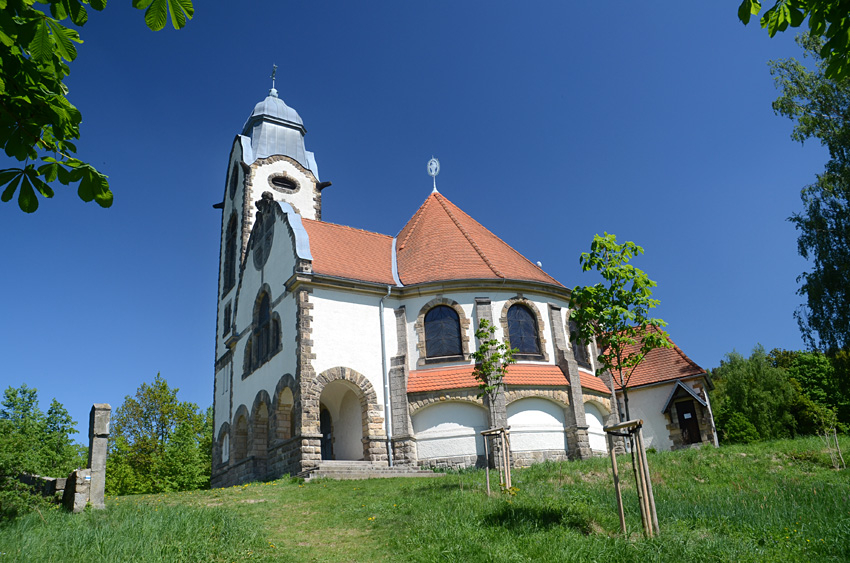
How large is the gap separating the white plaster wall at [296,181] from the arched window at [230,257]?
2.29m

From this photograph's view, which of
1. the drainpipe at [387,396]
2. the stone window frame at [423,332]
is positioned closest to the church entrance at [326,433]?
the drainpipe at [387,396]

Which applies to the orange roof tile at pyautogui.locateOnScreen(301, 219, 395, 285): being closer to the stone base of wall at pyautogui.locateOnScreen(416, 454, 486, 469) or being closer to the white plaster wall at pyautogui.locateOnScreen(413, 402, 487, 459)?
the white plaster wall at pyautogui.locateOnScreen(413, 402, 487, 459)

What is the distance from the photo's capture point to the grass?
27.0 feet

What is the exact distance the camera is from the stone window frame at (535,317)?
23.0 metres

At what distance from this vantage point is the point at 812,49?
2500 centimetres

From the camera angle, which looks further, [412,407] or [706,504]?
[412,407]

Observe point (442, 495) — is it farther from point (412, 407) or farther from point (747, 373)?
point (747, 373)

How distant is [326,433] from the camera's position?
2423 cm

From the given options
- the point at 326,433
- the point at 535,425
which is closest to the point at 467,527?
the point at 535,425

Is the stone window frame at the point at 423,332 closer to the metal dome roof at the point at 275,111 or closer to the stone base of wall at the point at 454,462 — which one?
the stone base of wall at the point at 454,462

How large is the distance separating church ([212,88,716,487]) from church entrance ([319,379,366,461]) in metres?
0.06

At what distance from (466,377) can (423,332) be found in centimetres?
241

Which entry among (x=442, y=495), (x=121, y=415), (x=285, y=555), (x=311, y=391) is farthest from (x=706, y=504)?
(x=121, y=415)

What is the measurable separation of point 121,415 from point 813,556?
41549mm
